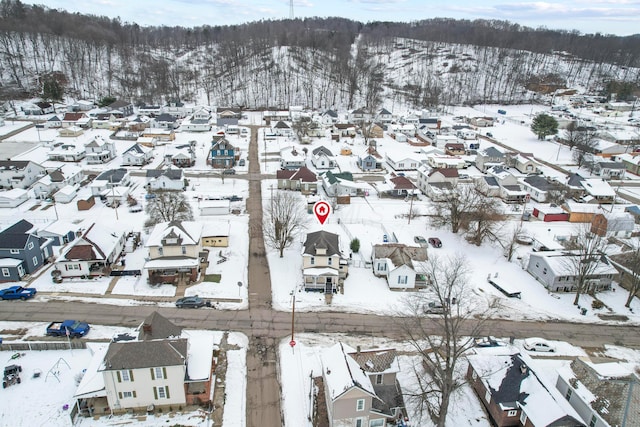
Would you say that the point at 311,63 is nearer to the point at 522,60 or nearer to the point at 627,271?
the point at 522,60

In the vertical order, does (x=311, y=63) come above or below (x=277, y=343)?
above

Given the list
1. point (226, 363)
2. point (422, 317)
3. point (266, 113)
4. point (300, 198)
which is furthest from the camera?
point (266, 113)

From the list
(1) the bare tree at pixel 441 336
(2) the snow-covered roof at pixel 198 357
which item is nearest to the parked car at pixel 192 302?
(2) the snow-covered roof at pixel 198 357

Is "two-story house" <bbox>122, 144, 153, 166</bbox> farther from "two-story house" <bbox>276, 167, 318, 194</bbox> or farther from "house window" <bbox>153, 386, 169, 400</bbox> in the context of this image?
"house window" <bbox>153, 386, 169, 400</bbox>

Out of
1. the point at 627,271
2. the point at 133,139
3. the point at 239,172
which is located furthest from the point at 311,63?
the point at 627,271

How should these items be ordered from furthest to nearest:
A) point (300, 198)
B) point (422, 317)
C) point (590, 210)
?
point (300, 198) < point (590, 210) < point (422, 317)

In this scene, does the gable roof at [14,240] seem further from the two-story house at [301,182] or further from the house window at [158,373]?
the two-story house at [301,182]

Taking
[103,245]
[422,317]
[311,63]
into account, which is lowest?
[422,317]

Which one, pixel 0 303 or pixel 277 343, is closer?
pixel 277 343
